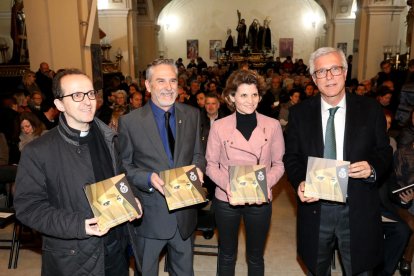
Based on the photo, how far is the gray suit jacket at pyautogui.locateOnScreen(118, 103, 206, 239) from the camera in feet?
8.72

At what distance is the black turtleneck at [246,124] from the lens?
297 cm

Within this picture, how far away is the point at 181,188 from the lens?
2.52 m

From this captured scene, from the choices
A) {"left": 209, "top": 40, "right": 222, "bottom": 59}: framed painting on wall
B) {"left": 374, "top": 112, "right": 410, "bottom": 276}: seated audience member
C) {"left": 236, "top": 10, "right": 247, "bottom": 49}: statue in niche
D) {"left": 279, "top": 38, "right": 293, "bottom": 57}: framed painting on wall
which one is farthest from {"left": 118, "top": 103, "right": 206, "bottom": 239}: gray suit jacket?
{"left": 279, "top": 38, "right": 293, "bottom": 57}: framed painting on wall

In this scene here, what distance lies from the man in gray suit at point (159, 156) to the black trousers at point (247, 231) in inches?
11.6

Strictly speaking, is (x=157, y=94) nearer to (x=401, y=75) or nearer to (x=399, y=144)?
(x=399, y=144)

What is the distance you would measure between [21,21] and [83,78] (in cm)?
1170

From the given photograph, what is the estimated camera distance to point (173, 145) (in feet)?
8.98

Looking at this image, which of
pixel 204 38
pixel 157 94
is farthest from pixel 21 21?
pixel 204 38

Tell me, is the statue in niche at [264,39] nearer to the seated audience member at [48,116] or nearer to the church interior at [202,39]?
the church interior at [202,39]

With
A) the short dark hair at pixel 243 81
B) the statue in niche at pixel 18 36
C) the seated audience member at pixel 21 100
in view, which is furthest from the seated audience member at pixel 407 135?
the statue in niche at pixel 18 36

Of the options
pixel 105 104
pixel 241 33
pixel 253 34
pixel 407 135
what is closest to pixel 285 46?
pixel 253 34

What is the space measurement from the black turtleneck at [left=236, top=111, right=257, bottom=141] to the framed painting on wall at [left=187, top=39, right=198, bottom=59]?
78.3 feet

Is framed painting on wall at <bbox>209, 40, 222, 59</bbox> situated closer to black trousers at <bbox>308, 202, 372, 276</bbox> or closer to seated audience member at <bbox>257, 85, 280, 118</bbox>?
seated audience member at <bbox>257, 85, 280, 118</bbox>

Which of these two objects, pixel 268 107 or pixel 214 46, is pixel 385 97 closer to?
pixel 268 107
